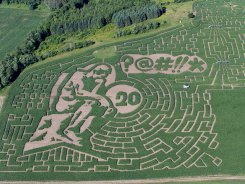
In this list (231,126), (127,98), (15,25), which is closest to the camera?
(231,126)

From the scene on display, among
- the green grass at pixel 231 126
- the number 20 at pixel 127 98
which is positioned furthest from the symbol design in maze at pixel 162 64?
the green grass at pixel 231 126

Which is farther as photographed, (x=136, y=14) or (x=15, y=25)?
(x=15, y=25)

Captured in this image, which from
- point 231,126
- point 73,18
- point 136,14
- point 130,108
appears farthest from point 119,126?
point 73,18

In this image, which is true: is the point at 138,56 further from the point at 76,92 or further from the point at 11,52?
the point at 11,52

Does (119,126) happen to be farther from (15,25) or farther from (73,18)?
(15,25)

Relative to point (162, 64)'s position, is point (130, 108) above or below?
below
